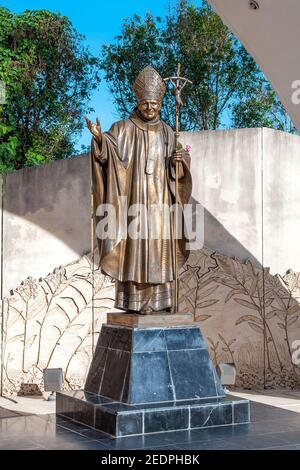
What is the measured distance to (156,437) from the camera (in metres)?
4.47

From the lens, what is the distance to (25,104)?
1448 cm

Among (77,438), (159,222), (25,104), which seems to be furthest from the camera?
(25,104)

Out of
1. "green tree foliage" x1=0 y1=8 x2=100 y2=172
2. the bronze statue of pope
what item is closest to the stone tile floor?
the bronze statue of pope

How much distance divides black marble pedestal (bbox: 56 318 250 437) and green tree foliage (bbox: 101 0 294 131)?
37.6ft

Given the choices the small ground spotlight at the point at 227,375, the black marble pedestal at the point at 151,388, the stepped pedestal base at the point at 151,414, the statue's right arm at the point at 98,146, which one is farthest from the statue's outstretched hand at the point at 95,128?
the small ground spotlight at the point at 227,375

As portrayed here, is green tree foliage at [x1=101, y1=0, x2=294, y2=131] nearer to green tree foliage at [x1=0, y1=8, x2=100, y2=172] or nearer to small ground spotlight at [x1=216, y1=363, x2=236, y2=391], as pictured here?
green tree foliage at [x1=0, y1=8, x2=100, y2=172]

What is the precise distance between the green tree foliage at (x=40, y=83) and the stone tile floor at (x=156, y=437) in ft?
30.9

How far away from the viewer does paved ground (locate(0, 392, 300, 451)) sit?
428cm

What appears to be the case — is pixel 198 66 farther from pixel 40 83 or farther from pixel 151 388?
pixel 151 388

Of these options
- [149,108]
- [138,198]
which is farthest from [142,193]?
[149,108]

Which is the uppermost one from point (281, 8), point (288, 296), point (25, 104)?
point (25, 104)
